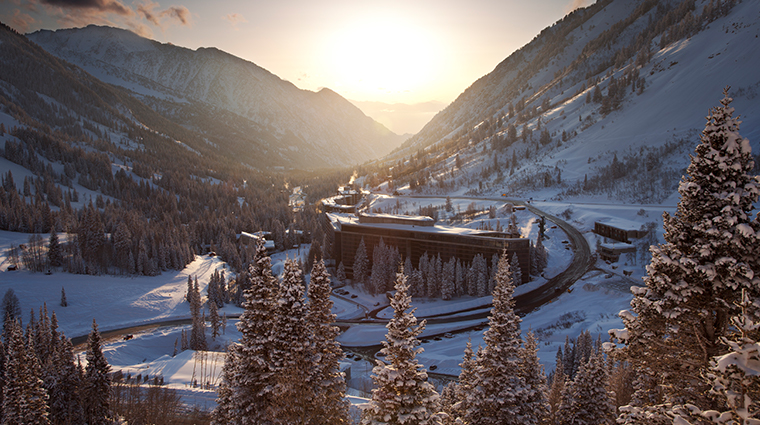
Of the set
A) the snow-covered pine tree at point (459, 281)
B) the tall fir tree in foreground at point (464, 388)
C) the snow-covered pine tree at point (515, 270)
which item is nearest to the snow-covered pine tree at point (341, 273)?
the snow-covered pine tree at point (459, 281)

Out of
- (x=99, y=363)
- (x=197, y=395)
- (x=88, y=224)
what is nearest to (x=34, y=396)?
(x=99, y=363)

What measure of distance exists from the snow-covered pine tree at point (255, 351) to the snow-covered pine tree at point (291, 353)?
24.4 inches

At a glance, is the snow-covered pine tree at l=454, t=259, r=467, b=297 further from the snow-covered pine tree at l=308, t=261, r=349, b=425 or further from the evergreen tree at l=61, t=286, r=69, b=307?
the evergreen tree at l=61, t=286, r=69, b=307

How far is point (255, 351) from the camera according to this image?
63.6ft

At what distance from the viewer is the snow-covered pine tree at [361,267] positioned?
103 m

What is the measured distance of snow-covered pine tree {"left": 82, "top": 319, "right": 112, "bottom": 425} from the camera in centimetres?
3347

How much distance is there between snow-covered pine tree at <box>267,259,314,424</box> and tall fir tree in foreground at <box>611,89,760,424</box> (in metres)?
13.7

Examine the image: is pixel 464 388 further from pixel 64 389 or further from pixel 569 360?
pixel 569 360

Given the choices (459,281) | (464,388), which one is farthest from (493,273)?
(464,388)

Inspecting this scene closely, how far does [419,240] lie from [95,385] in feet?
254

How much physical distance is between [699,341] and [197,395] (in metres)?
53.2

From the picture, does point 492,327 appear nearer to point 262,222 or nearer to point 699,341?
point 699,341

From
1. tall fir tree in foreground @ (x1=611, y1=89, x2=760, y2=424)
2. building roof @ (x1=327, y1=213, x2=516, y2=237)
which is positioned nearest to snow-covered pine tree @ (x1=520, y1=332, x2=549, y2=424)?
tall fir tree in foreground @ (x1=611, y1=89, x2=760, y2=424)

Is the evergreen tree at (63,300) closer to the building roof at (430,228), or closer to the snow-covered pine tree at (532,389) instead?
the building roof at (430,228)
